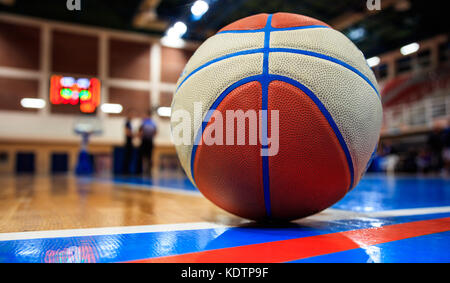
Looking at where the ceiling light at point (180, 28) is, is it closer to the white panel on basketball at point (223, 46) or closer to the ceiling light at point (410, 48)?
the ceiling light at point (410, 48)

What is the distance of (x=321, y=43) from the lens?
1.21 m

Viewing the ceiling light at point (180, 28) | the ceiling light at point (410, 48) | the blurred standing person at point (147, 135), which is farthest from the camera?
the ceiling light at point (410, 48)

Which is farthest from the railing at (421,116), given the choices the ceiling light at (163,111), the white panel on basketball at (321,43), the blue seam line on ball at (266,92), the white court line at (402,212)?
the blue seam line on ball at (266,92)

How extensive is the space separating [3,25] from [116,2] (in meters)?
3.73

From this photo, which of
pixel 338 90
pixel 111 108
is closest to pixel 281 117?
pixel 338 90

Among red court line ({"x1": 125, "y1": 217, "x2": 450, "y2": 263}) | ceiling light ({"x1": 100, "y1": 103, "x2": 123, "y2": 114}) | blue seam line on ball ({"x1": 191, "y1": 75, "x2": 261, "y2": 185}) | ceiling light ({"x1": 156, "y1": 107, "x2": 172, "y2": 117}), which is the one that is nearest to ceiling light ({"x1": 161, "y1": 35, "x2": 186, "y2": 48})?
ceiling light ({"x1": 156, "y1": 107, "x2": 172, "y2": 117})

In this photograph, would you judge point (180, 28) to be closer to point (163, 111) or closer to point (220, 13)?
point (220, 13)

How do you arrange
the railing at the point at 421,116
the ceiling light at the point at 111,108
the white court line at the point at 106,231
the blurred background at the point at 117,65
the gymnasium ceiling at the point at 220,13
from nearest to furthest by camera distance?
the white court line at the point at 106,231 → the gymnasium ceiling at the point at 220,13 → the blurred background at the point at 117,65 → the ceiling light at the point at 111,108 → the railing at the point at 421,116

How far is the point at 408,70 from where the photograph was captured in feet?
55.7

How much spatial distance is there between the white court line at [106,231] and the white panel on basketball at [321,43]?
2.20ft

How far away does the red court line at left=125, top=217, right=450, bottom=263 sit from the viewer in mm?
813

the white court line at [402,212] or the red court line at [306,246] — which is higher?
the red court line at [306,246]

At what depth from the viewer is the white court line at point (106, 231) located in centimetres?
110
